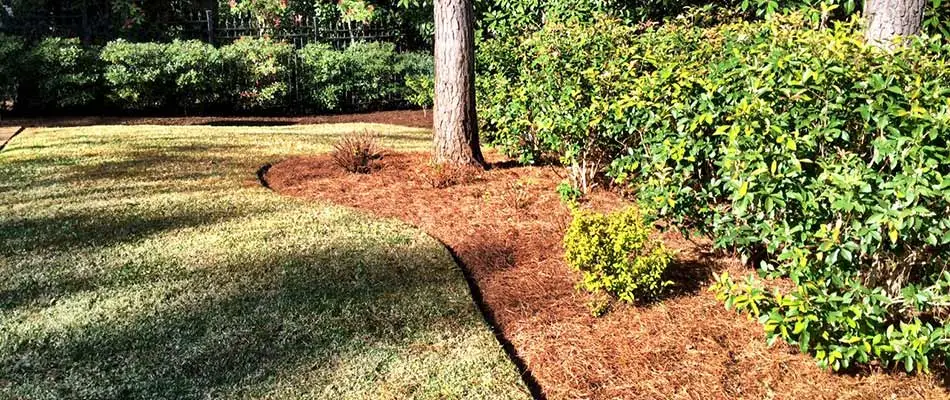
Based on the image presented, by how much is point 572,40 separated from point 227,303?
3279 millimetres

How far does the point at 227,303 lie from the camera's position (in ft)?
12.9

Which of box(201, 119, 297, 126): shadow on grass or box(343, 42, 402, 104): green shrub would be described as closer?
box(201, 119, 297, 126): shadow on grass

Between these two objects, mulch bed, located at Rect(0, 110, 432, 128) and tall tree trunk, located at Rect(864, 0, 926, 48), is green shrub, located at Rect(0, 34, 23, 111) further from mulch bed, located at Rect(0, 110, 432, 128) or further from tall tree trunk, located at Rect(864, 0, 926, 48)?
tall tree trunk, located at Rect(864, 0, 926, 48)

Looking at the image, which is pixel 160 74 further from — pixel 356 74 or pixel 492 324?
pixel 492 324

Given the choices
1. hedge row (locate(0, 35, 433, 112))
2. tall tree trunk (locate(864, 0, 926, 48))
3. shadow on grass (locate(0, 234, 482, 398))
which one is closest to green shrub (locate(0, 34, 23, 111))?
hedge row (locate(0, 35, 433, 112))

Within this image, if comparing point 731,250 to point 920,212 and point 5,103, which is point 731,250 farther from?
point 5,103

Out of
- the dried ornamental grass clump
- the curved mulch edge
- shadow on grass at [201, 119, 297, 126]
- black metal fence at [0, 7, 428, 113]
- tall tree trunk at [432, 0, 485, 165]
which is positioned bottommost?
the curved mulch edge

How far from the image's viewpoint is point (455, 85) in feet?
21.8

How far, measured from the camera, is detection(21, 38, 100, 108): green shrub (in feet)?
39.3

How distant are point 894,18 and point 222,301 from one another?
14.6ft

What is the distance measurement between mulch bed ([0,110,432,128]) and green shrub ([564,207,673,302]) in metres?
8.26

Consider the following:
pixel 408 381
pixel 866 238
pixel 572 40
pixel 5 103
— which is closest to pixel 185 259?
pixel 408 381

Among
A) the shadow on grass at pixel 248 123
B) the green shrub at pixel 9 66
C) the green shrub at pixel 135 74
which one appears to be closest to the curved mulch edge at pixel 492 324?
the shadow on grass at pixel 248 123

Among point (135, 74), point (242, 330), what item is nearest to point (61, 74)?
point (135, 74)
